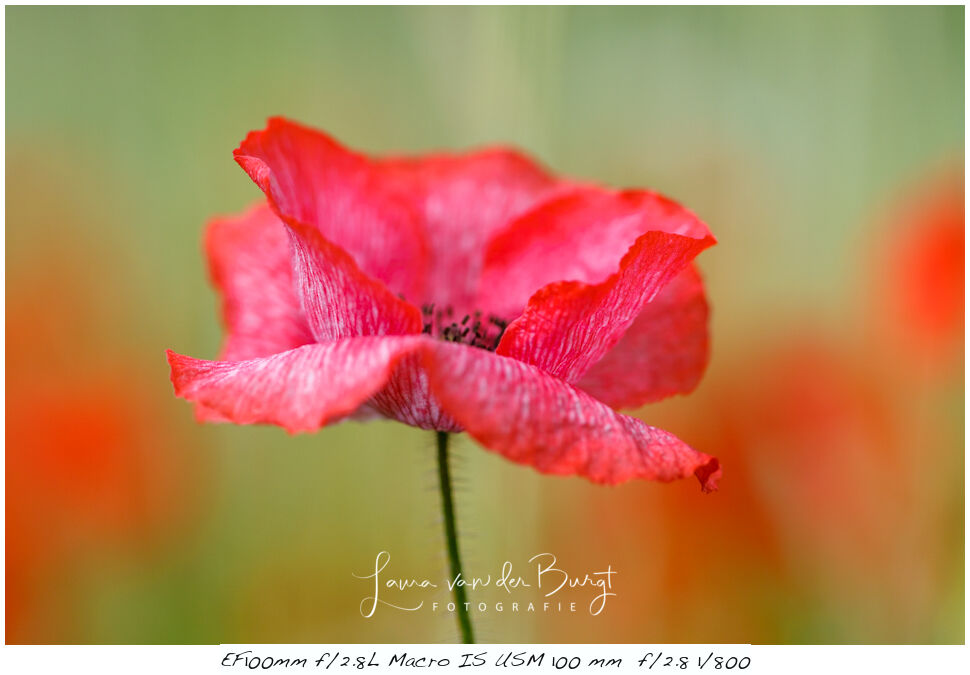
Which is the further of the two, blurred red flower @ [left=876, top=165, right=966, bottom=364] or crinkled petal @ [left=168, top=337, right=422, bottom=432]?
blurred red flower @ [left=876, top=165, right=966, bottom=364]

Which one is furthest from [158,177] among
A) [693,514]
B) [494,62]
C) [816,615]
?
[816,615]

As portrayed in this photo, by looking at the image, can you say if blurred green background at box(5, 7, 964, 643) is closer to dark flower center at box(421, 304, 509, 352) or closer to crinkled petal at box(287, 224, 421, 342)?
dark flower center at box(421, 304, 509, 352)

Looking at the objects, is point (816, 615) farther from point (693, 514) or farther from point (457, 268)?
point (457, 268)

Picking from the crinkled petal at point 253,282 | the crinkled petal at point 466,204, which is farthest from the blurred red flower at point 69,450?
the crinkled petal at point 466,204

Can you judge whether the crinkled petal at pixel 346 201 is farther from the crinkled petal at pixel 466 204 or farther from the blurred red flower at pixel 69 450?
the blurred red flower at pixel 69 450

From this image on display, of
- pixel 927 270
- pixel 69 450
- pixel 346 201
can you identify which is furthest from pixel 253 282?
pixel 927 270

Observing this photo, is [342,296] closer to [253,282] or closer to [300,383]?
[300,383]

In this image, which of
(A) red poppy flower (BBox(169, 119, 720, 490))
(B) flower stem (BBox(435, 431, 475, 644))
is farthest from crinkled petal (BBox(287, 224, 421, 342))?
(B) flower stem (BBox(435, 431, 475, 644))
